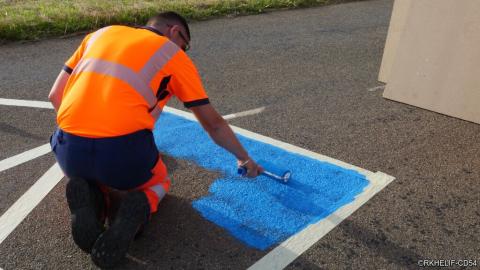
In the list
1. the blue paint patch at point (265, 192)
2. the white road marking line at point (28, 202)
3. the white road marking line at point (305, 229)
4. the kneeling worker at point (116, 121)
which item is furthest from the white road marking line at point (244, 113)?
the kneeling worker at point (116, 121)

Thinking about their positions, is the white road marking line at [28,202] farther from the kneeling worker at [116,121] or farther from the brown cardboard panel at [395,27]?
the brown cardboard panel at [395,27]

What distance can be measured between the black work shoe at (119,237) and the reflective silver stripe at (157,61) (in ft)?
2.37

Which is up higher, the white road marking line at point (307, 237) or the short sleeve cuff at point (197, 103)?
the short sleeve cuff at point (197, 103)

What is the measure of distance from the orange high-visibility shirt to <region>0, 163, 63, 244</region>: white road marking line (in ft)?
2.91

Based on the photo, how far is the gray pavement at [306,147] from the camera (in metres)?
2.85

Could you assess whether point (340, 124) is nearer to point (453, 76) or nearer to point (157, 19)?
point (453, 76)

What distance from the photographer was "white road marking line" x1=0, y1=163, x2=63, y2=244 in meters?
3.07

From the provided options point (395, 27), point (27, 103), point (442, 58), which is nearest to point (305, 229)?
point (442, 58)

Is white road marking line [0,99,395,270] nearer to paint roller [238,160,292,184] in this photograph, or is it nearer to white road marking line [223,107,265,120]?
paint roller [238,160,292,184]

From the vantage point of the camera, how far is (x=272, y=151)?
4074 mm

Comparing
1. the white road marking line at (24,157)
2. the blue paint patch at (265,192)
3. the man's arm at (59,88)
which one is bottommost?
the white road marking line at (24,157)

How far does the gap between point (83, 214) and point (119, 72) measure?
832 mm

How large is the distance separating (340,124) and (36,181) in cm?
281

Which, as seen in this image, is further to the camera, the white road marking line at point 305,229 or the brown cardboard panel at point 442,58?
the brown cardboard panel at point 442,58
